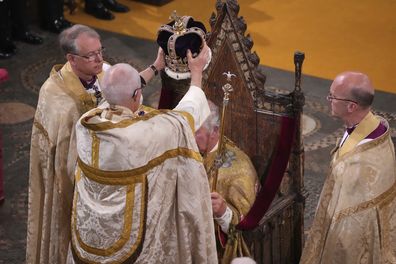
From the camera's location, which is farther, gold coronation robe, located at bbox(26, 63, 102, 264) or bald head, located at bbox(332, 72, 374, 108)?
gold coronation robe, located at bbox(26, 63, 102, 264)

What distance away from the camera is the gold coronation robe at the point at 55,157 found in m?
4.82

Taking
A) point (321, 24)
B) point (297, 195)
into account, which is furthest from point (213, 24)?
point (321, 24)

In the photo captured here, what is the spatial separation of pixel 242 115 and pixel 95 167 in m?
1.28

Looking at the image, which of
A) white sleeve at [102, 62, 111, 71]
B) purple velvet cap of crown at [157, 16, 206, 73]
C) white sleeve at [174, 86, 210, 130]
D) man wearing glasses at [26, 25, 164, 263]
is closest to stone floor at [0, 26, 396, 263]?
white sleeve at [102, 62, 111, 71]

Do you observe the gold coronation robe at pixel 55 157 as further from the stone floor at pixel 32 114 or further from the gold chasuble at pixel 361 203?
the gold chasuble at pixel 361 203

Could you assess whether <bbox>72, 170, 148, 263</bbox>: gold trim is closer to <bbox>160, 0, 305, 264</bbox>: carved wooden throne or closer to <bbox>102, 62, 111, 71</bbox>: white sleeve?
<bbox>160, 0, 305, 264</bbox>: carved wooden throne

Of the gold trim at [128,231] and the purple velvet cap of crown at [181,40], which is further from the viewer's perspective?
the purple velvet cap of crown at [181,40]

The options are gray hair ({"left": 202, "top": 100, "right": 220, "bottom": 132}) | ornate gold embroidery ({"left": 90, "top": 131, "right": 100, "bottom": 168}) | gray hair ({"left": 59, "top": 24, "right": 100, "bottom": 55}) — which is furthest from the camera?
gray hair ({"left": 202, "top": 100, "right": 220, "bottom": 132})

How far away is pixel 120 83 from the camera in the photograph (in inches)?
164

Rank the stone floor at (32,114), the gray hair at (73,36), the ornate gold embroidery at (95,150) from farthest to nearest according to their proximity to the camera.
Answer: the stone floor at (32,114) < the gray hair at (73,36) < the ornate gold embroidery at (95,150)

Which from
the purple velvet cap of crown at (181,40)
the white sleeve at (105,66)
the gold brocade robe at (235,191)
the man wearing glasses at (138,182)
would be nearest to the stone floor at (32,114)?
the white sleeve at (105,66)

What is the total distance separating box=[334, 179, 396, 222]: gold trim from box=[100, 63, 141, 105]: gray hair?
4.32 ft

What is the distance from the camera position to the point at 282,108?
506 centimetres

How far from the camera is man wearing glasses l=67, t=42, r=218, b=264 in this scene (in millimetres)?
4207
